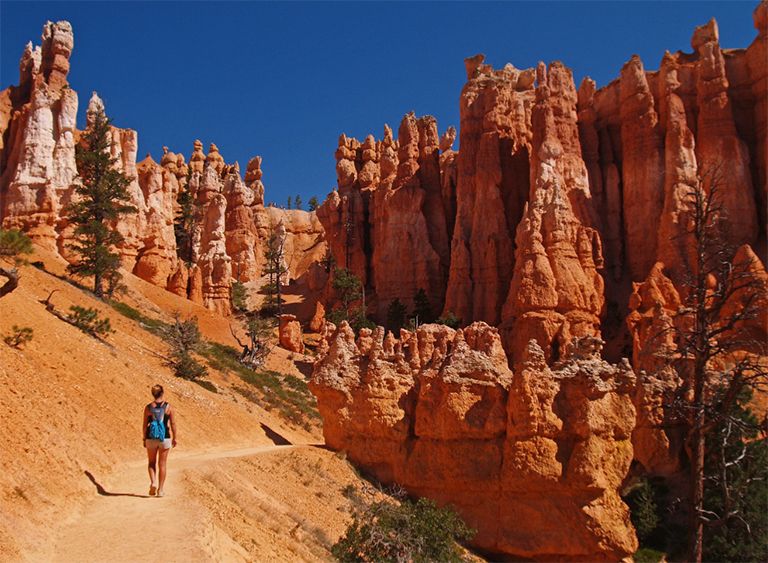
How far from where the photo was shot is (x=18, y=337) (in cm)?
1494

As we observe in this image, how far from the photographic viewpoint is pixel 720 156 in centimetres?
3966

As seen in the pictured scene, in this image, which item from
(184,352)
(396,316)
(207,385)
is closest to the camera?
(207,385)

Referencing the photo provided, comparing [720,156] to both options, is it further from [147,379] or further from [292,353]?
[147,379]

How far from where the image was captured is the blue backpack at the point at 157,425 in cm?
1059

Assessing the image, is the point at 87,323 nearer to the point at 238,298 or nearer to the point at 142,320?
the point at 142,320

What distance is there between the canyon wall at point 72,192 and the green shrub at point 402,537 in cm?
2629

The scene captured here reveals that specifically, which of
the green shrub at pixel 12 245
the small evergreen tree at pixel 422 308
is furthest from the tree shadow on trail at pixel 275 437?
the small evergreen tree at pixel 422 308

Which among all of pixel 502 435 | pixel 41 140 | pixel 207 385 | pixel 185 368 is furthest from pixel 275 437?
pixel 41 140

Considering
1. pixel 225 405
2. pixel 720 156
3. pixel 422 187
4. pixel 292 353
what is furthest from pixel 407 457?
pixel 422 187


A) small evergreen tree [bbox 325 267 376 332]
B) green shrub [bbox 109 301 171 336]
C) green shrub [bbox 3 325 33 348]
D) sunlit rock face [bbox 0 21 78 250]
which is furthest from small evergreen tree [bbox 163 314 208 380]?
small evergreen tree [bbox 325 267 376 332]

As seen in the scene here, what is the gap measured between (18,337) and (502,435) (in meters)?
11.4

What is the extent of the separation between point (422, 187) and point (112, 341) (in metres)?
35.8

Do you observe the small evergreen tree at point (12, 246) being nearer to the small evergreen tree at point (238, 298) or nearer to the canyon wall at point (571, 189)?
the canyon wall at point (571, 189)

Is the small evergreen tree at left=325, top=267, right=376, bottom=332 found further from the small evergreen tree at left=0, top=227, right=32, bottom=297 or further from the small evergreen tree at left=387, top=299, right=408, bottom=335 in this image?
the small evergreen tree at left=0, top=227, right=32, bottom=297
